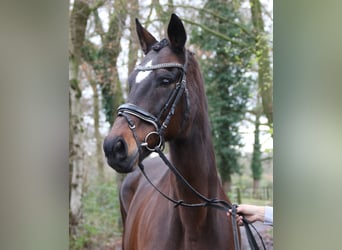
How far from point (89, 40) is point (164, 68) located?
5830 mm

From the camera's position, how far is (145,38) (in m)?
1.96

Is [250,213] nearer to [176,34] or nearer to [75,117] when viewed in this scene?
[176,34]

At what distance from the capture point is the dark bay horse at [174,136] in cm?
166

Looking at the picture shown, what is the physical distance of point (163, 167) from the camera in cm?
296

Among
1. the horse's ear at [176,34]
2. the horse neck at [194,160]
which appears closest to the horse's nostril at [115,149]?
the horse neck at [194,160]

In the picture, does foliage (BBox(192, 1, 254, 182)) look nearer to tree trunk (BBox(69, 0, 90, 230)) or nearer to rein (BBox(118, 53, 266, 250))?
tree trunk (BBox(69, 0, 90, 230))

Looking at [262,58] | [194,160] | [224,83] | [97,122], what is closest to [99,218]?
[97,122]

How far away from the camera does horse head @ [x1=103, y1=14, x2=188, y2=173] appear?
1.61 m

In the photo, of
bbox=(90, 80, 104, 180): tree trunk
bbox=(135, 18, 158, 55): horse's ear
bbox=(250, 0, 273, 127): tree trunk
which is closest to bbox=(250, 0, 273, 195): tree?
bbox=(250, 0, 273, 127): tree trunk

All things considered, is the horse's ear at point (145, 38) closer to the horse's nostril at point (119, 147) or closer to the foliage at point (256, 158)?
the horse's nostril at point (119, 147)
